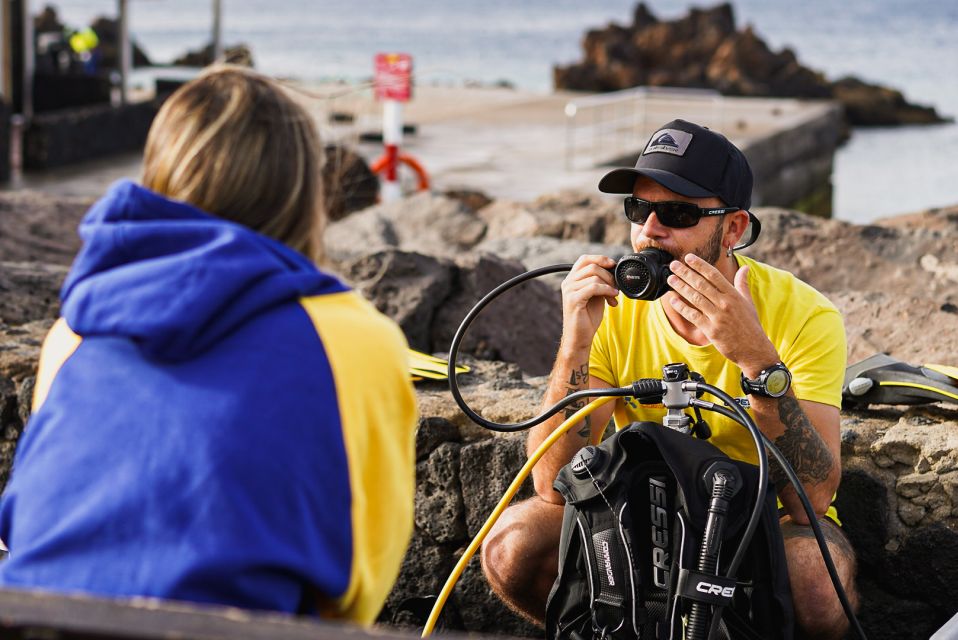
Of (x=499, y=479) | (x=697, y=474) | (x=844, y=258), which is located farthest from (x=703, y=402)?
(x=844, y=258)

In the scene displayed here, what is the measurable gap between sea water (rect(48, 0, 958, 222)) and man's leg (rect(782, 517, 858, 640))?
1010cm

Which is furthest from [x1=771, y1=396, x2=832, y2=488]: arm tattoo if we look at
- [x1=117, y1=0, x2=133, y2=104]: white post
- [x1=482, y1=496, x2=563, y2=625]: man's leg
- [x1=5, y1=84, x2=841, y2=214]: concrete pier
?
[x1=117, y1=0, x2=133, y2=104]: white post

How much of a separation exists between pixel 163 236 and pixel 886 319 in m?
3.78

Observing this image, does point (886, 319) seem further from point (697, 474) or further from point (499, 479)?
point (697, 474)

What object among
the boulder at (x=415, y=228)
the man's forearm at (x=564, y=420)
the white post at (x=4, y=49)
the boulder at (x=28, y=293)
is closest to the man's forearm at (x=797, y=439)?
the man's forearm at (x=564, y=420)

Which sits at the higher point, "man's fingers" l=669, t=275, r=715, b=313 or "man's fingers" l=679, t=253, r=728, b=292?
"man's fingers" l=679, t=253, r=728, b=292

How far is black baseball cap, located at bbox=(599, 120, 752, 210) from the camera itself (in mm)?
3217

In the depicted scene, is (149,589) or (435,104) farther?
(435,104)

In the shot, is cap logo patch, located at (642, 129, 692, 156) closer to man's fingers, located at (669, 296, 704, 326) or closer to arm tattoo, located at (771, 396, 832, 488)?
man's fingers, located at (669, 296, 704, 326)

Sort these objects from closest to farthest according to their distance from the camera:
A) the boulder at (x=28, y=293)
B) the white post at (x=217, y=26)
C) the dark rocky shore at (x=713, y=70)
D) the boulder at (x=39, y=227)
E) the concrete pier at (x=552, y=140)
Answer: the boulder at (x=28, y=293) → the boulder at (x=39, y=227) → the concrete pier at (x=552, y=140) → the white post at (x=217, y=26) → the dark rocky shore at (x=713, y=70)

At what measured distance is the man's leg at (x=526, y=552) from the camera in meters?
3.37

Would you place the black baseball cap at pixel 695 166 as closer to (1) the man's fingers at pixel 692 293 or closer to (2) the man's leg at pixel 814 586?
(1) the man's fingers at pixel 692 293

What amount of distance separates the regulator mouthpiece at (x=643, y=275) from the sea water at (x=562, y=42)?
32.5 ft

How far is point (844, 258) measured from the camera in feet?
21.0
